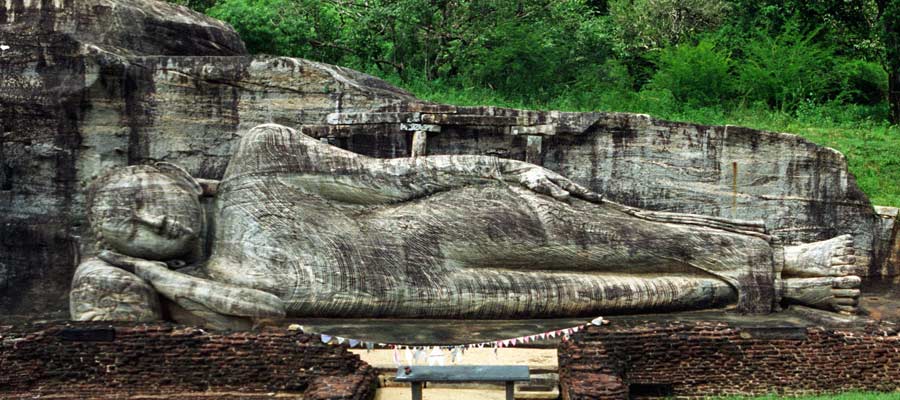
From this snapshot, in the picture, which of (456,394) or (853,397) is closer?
(853,397)

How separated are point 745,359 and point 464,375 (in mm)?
2657

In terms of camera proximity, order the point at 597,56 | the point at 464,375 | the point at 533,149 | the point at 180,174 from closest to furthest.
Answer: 1. the point at 464,375
2. the point at 180,174
3. the point at 533,149
4. the point at 597,56

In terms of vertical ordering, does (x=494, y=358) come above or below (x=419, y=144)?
below

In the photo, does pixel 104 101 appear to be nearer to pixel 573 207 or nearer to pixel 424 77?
pixel 573 207

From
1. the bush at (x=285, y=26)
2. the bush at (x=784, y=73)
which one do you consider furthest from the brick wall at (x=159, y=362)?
the bush at (x=784, y=73)

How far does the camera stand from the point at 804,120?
14.0m

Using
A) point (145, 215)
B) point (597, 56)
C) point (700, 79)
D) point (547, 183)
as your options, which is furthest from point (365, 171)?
point (597, 56)

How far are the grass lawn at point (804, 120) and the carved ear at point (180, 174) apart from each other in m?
3.82

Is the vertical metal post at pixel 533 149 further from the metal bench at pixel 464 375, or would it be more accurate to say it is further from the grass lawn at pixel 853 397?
the metal bench at pixel 464 375

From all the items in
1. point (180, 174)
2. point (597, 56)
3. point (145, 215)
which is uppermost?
point (597, 56)

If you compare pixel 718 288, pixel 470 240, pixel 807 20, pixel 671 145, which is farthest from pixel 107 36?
pixel 807 20

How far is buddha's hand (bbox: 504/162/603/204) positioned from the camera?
31.9 feet

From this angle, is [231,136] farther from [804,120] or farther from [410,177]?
[804,120]

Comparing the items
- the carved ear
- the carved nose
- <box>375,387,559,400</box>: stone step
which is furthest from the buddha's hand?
the carved nose
